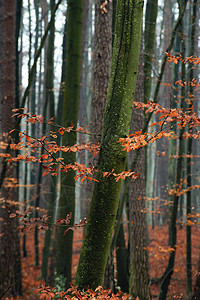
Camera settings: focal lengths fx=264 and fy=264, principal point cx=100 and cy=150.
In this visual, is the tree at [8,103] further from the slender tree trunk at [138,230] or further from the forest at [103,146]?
the slender tree trunk at [138,230]

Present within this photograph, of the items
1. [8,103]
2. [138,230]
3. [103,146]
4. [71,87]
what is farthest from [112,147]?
[8,103]

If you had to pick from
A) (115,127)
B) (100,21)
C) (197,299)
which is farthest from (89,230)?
(100,21)

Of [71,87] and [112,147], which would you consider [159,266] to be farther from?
[112,147]

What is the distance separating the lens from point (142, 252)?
6379 millimetres

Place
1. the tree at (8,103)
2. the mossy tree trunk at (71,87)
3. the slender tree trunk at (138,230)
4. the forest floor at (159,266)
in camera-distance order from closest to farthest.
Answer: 1. the slender tree trunk at (138,230)
2. the mossy tree trunk at (71,87)
3. the tree at (8,103)
4. the forest floor at (159,266)

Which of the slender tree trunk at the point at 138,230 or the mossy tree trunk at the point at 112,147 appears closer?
the mossy tree trunk at the point at 112,147

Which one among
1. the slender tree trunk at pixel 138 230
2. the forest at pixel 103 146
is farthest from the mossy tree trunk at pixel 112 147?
the slender tree trunk at pixel 138 230

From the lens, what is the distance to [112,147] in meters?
2.53

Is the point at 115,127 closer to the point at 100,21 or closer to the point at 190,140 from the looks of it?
the point at 100,21

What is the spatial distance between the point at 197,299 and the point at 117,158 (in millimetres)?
4157

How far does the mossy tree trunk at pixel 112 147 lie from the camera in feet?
8.26

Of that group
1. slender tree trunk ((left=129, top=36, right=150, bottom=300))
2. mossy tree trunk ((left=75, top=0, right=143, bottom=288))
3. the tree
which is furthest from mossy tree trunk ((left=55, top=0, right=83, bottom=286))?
mossy tree trunk ((left=75, top=0, right=143, bottom=288))

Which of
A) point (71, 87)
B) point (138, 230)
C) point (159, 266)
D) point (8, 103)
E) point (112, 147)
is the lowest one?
point (159, 266)

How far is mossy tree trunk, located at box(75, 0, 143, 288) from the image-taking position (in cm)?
252
